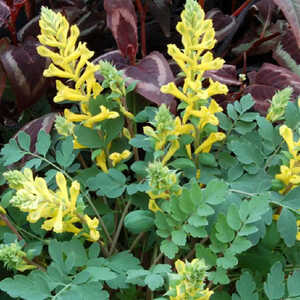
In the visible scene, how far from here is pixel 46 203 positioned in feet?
1.38

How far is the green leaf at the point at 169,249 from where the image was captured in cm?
45

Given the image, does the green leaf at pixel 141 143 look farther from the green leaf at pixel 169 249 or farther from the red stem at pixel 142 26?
the red stem at pixel 142 26

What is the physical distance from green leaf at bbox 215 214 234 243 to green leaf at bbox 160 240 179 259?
0.05 metres

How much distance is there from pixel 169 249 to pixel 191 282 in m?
0.09

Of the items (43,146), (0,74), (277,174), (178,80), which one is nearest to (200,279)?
(277,174)

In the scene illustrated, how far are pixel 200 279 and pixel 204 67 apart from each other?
0.27 meters

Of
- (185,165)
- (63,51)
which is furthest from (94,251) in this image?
(63,51)

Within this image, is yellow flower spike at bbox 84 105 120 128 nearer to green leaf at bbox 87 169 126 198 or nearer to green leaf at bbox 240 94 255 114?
green leaf at bbox 87 169 126 198

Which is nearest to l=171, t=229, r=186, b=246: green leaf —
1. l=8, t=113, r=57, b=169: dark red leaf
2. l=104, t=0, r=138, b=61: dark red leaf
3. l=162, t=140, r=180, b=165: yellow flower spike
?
l=162, t=140, r=180, b=165: yellow flower spike

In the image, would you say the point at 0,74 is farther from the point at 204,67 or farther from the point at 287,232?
the point at 287,232

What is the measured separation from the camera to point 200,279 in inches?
14.3

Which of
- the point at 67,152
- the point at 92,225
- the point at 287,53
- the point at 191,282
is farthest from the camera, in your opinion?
the point at 287,53

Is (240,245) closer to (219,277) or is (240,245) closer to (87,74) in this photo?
(219,277)

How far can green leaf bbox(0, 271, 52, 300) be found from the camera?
1.45 feet
